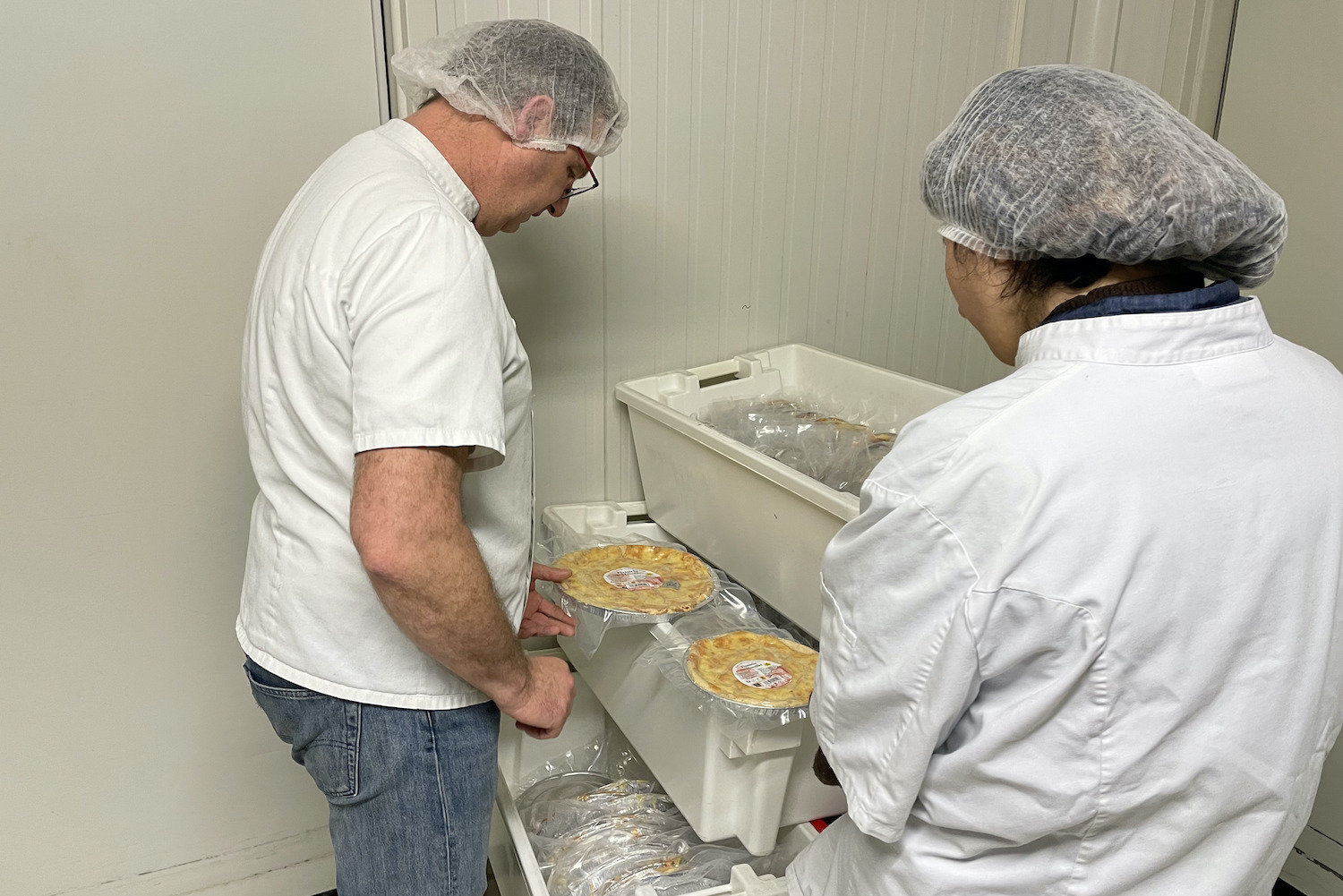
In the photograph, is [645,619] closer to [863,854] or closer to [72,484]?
[863,854]

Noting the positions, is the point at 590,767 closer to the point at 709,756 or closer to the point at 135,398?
the point at 709,756

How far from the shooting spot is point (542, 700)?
1.05 meters

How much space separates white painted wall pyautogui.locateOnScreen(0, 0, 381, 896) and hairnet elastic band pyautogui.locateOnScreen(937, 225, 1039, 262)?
107cm

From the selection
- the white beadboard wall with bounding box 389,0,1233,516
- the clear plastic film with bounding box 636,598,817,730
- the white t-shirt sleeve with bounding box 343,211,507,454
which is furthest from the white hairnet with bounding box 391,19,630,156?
the clear plastic film with bounding box 636,598,817,730

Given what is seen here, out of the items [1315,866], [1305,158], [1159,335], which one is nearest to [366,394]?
[1159,335]

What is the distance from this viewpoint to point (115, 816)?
157 cm

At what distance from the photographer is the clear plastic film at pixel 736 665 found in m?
1.02

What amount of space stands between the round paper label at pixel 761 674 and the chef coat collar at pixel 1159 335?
0.53m

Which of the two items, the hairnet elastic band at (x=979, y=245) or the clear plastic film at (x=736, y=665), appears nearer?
the hairnet elastic band at (x=979, y=245)

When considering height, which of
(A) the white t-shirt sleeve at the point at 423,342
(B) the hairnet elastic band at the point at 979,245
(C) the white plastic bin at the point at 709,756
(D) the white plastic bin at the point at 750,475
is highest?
(B) the hairnet elastic band at the point at 979,245

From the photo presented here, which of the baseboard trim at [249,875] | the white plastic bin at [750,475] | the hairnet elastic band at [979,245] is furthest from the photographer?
the baseboard trim at [249,875]

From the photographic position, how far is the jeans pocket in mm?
1008

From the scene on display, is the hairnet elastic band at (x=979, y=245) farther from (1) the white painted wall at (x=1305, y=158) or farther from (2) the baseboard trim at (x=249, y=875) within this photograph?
(2) the baseboard trim at (x=249, y=875)

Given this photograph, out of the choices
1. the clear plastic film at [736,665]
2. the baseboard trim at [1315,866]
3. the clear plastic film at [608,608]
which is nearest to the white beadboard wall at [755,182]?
the clear plastic film at [608,608]
